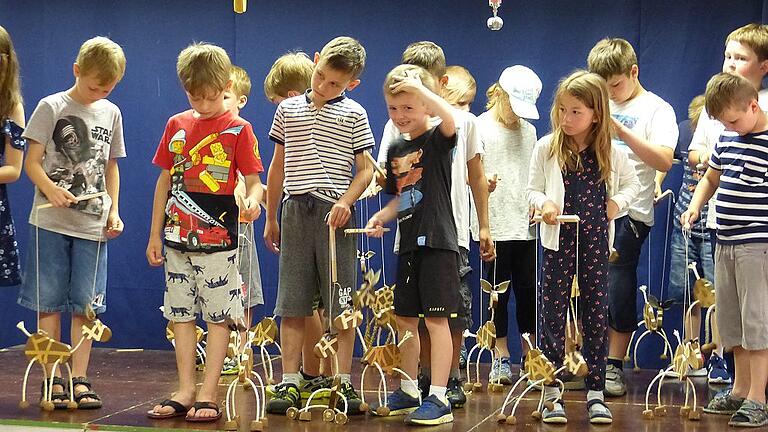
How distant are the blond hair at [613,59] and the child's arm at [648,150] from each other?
32 cm

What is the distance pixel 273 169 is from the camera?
12.5 ft

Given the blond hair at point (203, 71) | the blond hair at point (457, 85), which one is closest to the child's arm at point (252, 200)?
the blond hair at point (203, 71)

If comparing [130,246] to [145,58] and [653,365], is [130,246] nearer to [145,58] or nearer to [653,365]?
[145,58]

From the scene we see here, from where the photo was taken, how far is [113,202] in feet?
12.7

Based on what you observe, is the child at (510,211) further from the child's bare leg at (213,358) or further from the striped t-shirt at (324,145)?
the child's bare leg at (213,358)

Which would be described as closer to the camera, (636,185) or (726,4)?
(636,185)

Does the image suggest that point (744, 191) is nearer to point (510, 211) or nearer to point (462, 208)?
point (462, 208)

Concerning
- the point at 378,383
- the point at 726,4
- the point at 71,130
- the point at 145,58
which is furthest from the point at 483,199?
the point at 145,58

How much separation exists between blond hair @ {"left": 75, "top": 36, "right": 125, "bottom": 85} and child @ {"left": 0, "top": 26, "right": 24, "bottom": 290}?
0.32 metres

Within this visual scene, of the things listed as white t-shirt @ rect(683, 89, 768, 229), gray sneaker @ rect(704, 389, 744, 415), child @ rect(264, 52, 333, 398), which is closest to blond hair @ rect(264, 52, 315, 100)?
child @ rect(264, 52, 333, 398)

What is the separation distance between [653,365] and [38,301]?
2721 millimetres

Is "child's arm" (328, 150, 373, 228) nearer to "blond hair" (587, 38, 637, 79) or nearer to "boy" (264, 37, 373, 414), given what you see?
"boy" (264, 37, 373, 414)

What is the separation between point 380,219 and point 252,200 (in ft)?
1.34

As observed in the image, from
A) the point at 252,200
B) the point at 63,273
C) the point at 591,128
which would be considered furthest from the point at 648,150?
the point at 63,273
